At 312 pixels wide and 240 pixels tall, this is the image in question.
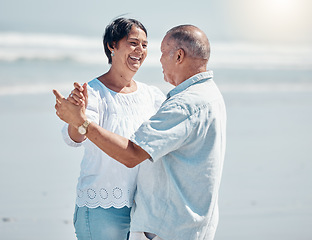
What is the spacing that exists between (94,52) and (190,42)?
14.7 meters

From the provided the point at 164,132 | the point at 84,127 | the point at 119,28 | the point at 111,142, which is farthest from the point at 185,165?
the point at 119,28

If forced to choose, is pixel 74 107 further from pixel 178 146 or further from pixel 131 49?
pixel 131 49

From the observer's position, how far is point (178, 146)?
2369 millimetres

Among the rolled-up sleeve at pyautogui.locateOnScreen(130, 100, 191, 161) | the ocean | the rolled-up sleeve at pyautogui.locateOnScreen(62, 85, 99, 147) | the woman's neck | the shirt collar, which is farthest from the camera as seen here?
the ocean

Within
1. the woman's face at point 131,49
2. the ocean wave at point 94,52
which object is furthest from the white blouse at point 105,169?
the ocean wave at point 94,52

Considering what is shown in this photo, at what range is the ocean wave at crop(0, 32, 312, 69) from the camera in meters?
15.6

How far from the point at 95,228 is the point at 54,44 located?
15.5m

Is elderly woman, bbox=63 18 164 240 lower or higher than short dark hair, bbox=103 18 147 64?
lower

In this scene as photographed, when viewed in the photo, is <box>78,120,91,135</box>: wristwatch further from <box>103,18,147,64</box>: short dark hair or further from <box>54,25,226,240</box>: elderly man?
<box>103,18,147,64</box>: short dark hair

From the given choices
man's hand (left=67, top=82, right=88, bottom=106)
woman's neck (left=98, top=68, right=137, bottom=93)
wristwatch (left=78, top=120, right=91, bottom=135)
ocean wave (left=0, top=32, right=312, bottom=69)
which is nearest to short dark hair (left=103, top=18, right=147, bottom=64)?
woman's neck (left=98, top=68, right=137, bottom=93)

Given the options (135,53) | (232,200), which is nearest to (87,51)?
(232,200)

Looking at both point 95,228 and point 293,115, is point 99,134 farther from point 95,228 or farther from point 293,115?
point 293,115

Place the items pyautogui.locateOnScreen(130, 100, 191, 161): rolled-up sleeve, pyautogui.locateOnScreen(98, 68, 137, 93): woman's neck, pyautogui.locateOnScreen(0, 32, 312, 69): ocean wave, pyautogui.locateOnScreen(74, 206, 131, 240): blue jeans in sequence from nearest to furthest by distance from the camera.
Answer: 1. pyautogui.locateOnScreen(130, 100, 191, 161): rolled-up sleeve
2. pyautogui.locateOnScreen(74, 206, 131, 240): blue jeans
3. pyautogui.locateOnScreen(98, 68, 137, 93): woman's neck
4. pyautogui.locateOnScreen(0, 32, 312, 69): ocean wave

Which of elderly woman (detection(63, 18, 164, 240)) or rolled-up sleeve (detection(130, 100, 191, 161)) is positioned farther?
elderly woman (detection(63, 18, 164, 240))
